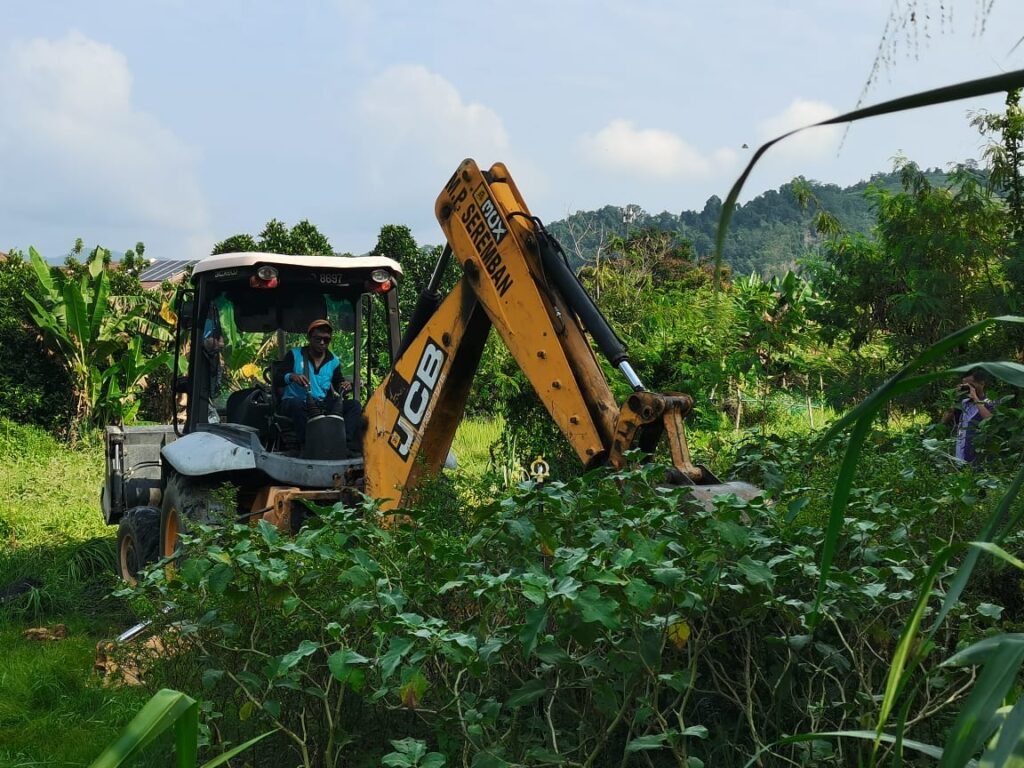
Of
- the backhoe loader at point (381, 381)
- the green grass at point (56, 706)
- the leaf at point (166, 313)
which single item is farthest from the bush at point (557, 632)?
the leaf at point (166, 313)

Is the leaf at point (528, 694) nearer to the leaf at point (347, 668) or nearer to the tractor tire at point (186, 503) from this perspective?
the leaf at point (347, 668)

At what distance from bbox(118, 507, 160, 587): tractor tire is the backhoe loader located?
0.05 ft

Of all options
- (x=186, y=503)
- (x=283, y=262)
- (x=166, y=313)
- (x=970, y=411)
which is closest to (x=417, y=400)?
(x=283, y=262)

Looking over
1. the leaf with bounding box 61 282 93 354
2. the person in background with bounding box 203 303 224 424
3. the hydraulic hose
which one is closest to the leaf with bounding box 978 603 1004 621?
the hydraulic hose

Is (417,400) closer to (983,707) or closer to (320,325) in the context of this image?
(320,325)

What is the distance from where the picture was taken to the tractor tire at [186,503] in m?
7.75

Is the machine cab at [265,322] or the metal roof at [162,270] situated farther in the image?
the metal roof at [162,270]

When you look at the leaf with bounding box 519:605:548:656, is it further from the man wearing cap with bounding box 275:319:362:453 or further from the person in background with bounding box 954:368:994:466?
the man wearing cap with bounding box 275:319:362:453

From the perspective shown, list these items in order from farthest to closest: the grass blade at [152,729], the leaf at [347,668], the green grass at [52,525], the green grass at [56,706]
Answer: the green grass at [52,525] < the green grass at [56,706] < the leaf at [347,668] < the grass blade at [152,729]

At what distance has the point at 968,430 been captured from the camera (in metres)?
5.95

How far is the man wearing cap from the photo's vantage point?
7.94 meters

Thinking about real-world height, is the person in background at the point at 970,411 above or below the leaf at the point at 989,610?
above

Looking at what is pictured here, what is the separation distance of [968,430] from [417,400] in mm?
2929

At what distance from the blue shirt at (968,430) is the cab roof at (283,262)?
3.94m
